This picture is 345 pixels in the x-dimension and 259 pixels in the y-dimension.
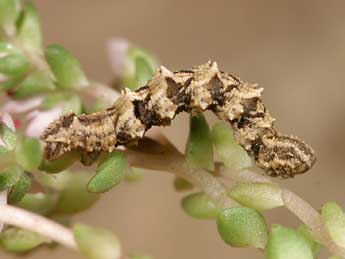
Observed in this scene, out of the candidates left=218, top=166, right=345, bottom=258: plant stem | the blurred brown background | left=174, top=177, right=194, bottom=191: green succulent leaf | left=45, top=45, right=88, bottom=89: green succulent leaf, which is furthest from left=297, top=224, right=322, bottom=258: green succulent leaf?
the blurred brown background

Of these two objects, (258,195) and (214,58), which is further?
(214,58)

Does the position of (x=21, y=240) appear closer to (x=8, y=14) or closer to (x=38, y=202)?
(x=38, y=202)

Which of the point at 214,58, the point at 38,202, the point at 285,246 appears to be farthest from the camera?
the point at 214,58

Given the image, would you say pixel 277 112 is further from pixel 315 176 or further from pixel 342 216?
pixel 342 216

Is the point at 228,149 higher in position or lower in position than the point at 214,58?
higher

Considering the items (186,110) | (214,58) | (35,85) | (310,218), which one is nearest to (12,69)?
(35,85)

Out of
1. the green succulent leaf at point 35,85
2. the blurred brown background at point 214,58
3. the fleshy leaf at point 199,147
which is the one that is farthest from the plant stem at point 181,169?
the blurred brown background at point 214,58

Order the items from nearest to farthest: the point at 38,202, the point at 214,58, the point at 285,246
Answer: the point at 285,246
the point at 38,202
the point at 214,58

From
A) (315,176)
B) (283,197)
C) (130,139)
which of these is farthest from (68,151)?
(315,176)
